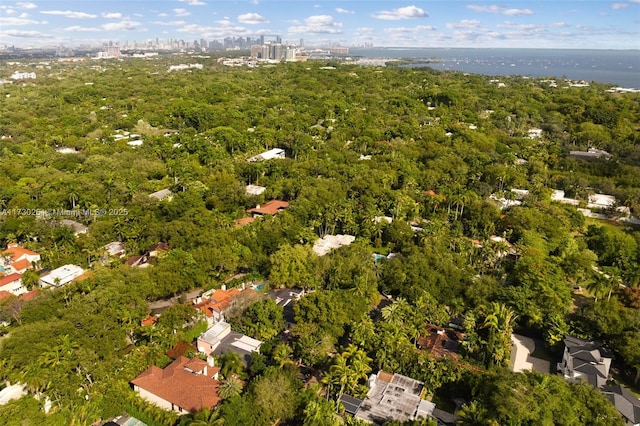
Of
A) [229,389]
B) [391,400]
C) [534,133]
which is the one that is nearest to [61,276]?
[229,389]

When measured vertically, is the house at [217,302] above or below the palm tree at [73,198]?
below

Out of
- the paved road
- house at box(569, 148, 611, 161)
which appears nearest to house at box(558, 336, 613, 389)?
the paved road

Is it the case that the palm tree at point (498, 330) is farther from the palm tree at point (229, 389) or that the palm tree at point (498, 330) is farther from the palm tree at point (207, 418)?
the palm tree at point (207, 418)

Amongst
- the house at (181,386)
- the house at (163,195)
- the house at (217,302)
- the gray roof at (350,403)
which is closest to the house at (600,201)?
the gray roof at (350,403)

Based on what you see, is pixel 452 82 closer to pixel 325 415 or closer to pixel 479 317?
pixel 479 317

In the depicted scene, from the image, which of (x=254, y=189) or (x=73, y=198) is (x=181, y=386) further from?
(x=254, y=189)
